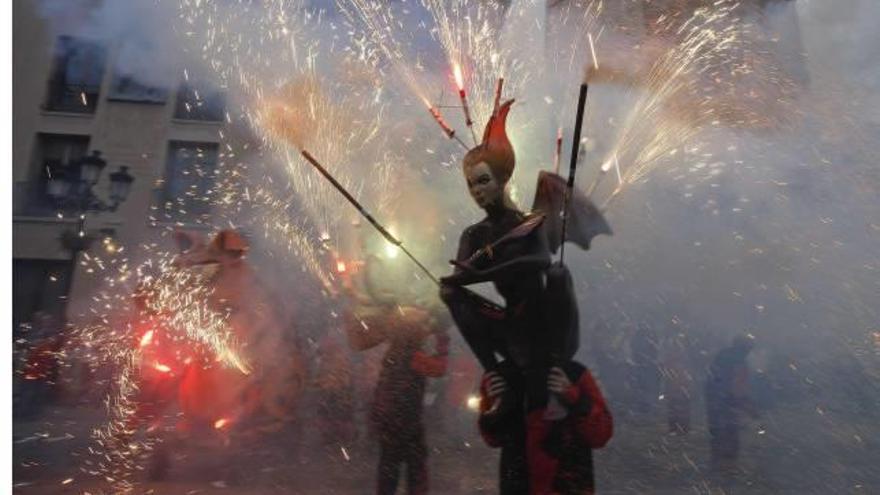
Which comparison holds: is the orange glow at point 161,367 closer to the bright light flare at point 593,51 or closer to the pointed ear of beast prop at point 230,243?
the pointed ear of beast prop at point 230,243

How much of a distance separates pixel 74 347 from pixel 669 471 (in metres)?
1.81

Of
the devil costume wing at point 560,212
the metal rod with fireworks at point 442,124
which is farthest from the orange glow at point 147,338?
the devil costume wing at point 560,212

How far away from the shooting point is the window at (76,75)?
198 cm

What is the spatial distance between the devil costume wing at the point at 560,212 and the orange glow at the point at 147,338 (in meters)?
1.22

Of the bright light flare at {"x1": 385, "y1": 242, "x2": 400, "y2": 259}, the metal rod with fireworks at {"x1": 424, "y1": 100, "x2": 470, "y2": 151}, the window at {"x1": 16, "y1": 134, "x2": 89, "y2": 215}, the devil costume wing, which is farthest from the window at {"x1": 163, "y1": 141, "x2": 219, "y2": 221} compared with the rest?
the devil costume wing

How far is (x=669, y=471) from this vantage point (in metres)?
1.68

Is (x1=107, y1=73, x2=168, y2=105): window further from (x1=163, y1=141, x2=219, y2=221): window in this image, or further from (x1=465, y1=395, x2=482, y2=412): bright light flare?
(x1=465, y1=395, x2=482, y2=412): bright light flare

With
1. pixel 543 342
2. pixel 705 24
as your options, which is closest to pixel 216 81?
pixel 543 342

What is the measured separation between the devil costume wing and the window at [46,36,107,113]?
1.49 metres

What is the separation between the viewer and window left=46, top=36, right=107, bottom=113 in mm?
1979

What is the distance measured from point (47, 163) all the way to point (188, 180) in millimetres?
498

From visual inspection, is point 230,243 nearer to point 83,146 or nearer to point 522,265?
point 83,146

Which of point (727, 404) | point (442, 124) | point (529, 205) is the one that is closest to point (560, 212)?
point (529, 205)
